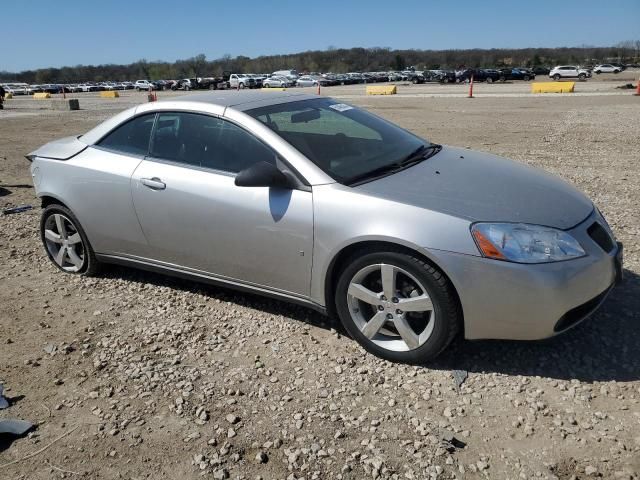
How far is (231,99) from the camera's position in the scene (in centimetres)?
402

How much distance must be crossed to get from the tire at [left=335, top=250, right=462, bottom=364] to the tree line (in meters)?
111

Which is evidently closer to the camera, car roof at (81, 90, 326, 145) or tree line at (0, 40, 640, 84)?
car roof at (81, 90, 326, 145)

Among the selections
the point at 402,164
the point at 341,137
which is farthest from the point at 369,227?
the point at 341,137

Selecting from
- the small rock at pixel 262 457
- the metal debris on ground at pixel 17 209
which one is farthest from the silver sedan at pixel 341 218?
the metal debris on ground at pixel 17 209

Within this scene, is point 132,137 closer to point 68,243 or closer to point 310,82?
point 68,243

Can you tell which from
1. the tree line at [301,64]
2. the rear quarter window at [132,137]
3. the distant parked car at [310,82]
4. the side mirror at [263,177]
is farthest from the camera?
the tree line at [301,64]

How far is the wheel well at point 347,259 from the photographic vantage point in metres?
2.97

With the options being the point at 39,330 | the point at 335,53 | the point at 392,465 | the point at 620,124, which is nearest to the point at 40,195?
the point at 39,330

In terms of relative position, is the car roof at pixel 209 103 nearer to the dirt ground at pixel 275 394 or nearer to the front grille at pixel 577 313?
the dirt ground at pixel 275 394

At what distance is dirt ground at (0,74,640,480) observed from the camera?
2.51 m

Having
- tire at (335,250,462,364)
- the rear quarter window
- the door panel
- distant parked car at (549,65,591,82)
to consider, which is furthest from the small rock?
distant parked car at (549,65,591,82)

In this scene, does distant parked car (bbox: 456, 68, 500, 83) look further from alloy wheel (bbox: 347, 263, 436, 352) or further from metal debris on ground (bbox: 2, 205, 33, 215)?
alloy wheel (bbox: 347, 263, 436, 352)

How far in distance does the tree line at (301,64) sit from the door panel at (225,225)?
11020cm

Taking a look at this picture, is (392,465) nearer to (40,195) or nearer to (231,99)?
(231,99)
